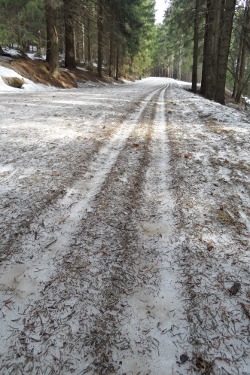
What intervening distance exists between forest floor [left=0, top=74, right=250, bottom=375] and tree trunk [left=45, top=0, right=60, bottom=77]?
13252 millimetres

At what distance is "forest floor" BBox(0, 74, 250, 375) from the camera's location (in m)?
1.51

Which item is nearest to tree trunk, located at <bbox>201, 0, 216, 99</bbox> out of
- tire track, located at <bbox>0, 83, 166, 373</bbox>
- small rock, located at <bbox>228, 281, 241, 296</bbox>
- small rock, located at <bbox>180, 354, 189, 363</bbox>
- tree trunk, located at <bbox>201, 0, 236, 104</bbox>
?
tree trunk, located at <bbox>201, 0, 236, 104</bbox>

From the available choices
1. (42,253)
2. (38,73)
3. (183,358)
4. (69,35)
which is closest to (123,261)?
(42,253)

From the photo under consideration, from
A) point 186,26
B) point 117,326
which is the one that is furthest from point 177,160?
point 186,26

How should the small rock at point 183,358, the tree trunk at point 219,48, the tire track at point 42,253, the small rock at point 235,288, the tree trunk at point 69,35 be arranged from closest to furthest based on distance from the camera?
the small rock at point 183,358, the tire track at point 42,253, the small rock at point 235,288, the tree trunk at point 219,48, the tree trunk at point 69,35

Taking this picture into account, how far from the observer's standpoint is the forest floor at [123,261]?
151cm

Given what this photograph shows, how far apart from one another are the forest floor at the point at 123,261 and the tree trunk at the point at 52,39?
43.5ft

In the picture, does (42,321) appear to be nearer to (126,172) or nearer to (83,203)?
(83,203)

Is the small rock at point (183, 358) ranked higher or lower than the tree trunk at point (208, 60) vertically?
lower

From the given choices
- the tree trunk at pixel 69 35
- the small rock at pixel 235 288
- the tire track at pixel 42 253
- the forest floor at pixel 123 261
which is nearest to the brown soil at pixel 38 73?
the tree trunk at pixel 69 35

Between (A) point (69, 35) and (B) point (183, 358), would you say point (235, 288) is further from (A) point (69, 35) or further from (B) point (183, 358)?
(A) point (69, 35)

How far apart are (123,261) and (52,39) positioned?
16.6 metres

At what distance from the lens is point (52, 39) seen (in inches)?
599

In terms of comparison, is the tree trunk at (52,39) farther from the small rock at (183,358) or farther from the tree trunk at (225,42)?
the small rock at (183,358)
